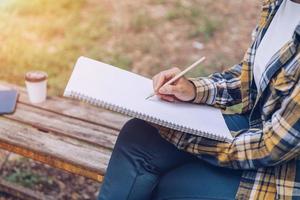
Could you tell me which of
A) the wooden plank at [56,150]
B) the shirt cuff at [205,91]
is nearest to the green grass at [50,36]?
the wooden plank at [56,150]

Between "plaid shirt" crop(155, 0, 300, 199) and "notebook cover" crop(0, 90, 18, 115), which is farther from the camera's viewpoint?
"notebook cover" crop(0, 90, 18, 115)

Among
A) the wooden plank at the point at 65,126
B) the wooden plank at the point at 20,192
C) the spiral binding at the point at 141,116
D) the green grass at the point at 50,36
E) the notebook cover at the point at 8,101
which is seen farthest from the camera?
the green grass at the point at 50,36

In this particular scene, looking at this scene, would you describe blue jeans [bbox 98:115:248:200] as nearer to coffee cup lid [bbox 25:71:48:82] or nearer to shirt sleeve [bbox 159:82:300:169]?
shirt sleeve [bbox 159:82:300:169]

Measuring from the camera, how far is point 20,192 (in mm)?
2566

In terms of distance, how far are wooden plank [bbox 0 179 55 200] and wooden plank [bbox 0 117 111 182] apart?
0.47 metres

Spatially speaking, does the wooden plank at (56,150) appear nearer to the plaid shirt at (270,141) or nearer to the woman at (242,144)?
the woman at (242,144)

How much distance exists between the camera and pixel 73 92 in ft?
5.16

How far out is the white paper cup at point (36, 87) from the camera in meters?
2.35

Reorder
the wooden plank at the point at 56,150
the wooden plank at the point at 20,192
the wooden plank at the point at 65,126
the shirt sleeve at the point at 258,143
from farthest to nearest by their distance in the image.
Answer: the wooden plank at the point at 20,192, the wooden plank at the point at 65,126, the wooden plank at the point at 56,150, the shirt sleeve at the point at 258,143

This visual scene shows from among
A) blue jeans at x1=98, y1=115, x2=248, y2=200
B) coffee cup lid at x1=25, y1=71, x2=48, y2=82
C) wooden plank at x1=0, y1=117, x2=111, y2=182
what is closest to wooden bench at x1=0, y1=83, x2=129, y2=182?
wooden plank at x1=0, y1=117, x2=111, y2=182

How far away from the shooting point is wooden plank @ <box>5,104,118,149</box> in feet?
7.13

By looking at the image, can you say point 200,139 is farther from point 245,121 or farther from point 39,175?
point 39,175

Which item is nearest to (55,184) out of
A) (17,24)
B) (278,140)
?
(278,140)

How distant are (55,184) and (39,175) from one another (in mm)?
106
